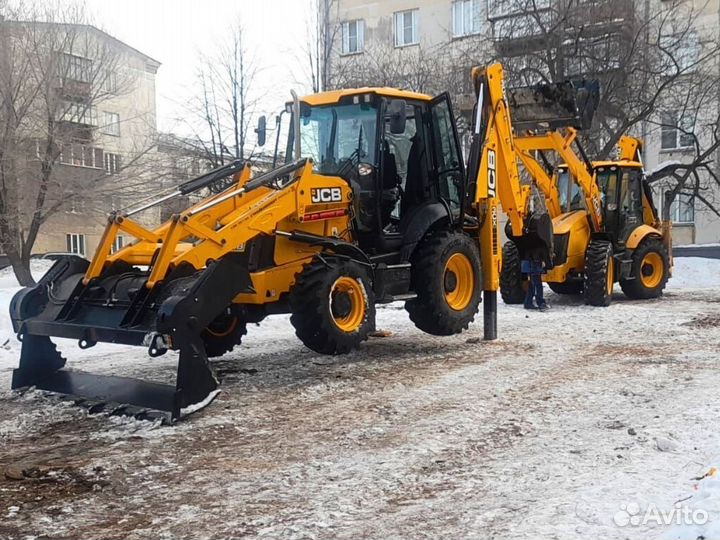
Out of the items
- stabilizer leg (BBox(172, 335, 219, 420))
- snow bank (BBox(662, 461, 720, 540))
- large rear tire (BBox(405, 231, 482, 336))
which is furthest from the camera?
large rear tire (BBox(405, 231, 482, 336))

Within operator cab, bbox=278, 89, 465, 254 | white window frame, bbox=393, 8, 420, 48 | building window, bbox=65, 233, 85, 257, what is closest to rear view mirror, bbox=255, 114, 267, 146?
operator cab, bbox=278, 89, 465, 254

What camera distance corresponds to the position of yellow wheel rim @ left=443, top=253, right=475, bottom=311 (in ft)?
27.9

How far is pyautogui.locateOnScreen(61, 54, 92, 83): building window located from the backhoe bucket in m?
12.9

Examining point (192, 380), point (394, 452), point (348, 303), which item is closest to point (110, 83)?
point (348, 303)

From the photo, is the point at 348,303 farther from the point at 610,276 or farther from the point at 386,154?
the point at 610,276

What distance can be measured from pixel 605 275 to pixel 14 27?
15.2 meters

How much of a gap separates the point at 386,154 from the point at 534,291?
17.9 ft

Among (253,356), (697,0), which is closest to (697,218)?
(697,0)

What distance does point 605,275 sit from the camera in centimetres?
1277

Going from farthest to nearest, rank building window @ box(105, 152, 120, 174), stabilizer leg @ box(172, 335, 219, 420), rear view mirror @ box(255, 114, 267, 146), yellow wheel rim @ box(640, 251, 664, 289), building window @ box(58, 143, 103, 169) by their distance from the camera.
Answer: building window @ box(105, 152, 120, 174) < building window @ box(58, 143, 103, 169) < yellow wheel rim @ box(640, 251, 664, 289) < rear view mirror @ box(255, 114, 267, 146) < stabilizer leg @ box(172, 335, 219, 420)

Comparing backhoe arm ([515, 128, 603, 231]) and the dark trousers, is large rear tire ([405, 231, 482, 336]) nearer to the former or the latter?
the dark trousers

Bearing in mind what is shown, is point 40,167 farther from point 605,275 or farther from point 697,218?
point 697,218

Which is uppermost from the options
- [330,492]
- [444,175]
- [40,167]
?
[40,167]

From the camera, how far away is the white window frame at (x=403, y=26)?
33219 millimetres
